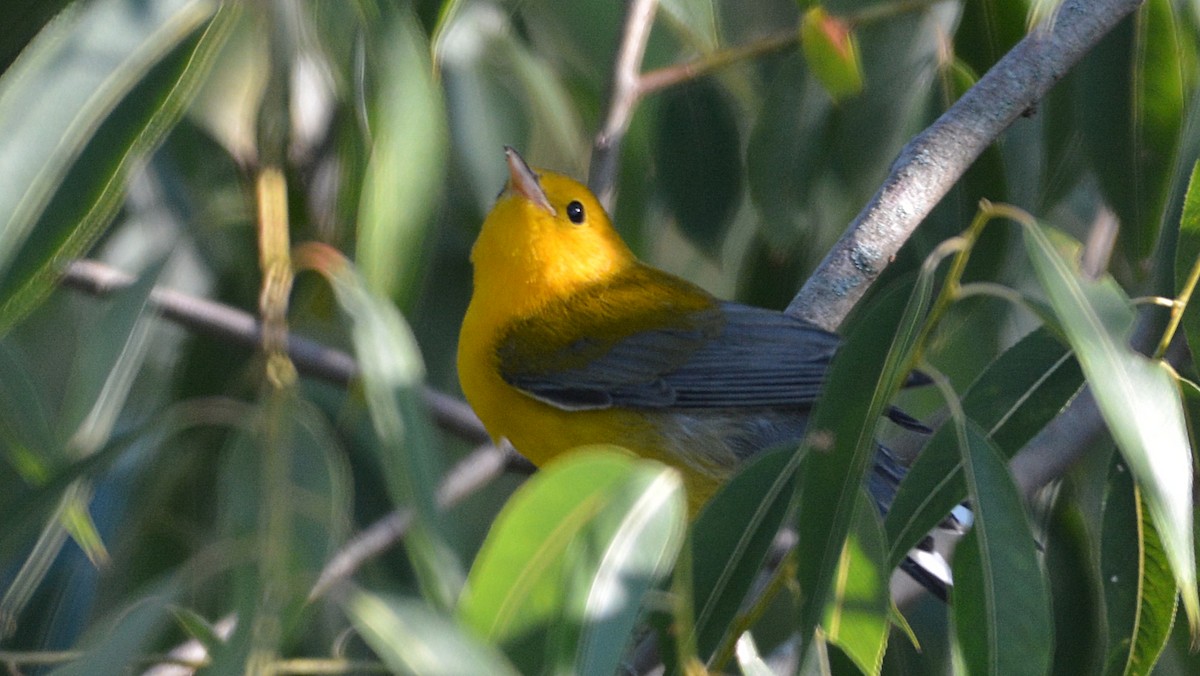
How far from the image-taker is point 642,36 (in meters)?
2.84

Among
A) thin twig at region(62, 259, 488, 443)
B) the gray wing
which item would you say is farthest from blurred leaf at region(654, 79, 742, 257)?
thin twig at region(62, 259, 488, 443)

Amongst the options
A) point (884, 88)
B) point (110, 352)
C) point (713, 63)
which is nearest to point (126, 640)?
point (110, 352)

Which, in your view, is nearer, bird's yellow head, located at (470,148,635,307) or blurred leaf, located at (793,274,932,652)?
blurred leaf, located at (793,274,932,652)

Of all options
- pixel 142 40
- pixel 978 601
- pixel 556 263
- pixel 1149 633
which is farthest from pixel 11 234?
pixel 556 263

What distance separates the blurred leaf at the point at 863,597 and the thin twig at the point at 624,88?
124cm

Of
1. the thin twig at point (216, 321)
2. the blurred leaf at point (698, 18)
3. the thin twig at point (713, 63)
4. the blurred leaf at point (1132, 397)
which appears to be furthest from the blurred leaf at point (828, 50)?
the thin twig at point (216, 321)

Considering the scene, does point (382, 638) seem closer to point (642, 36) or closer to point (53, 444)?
point (53, 444)

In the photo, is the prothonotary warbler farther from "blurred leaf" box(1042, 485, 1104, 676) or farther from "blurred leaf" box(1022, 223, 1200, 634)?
"blurred leaf" box(1022, 223, 1200, 634)

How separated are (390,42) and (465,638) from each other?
0.73 meters

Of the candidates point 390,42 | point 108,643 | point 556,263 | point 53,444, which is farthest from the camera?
point 556,263

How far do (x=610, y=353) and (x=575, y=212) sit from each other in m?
0.40

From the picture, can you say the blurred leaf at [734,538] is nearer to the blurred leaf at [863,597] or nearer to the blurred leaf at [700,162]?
the blurred leaf at [863,597]

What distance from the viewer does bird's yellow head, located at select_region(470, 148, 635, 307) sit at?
132 inches

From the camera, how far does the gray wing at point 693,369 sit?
2.95 meters
